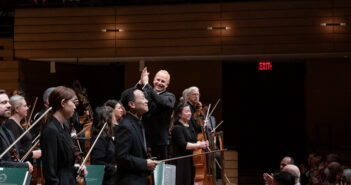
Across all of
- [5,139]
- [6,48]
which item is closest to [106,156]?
[5,139]

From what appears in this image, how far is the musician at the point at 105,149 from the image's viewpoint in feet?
15.9

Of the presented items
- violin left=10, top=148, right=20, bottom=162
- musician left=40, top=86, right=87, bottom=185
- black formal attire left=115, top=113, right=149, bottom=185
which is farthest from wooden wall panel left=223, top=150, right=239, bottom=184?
musician left=40, top=86, right=87, bottom=185

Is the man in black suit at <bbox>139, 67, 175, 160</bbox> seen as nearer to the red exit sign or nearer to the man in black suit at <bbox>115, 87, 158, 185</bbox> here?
the man in black suit at <bbox>115, 87, 158, 185</bbox>

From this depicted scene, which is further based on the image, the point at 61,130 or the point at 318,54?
the point at 318,54

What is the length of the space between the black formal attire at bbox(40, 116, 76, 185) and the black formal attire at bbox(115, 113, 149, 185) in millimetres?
452

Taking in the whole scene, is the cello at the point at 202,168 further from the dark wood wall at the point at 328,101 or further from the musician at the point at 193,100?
the dark wood wall at the point at 328,101

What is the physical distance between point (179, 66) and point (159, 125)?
632 centimetres

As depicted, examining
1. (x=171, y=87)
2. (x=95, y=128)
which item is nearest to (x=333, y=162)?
(x=95, y=128)

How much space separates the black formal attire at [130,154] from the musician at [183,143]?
2122 millimetres

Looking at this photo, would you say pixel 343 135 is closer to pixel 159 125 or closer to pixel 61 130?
pixel 159 125

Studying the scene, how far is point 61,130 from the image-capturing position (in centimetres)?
333

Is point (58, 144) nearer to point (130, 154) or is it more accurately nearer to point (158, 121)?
point (130, 154)

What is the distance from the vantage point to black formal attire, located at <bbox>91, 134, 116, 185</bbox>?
4832mm

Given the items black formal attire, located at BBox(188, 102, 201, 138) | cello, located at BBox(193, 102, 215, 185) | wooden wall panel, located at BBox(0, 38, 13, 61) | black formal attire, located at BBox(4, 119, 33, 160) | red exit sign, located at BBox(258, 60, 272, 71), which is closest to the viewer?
black formal attire, located at BBox(4, 119, 33, 160)
